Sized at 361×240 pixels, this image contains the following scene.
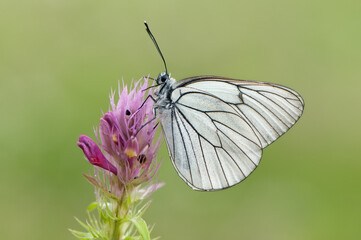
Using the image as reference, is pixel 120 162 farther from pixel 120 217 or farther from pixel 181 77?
pixel 181 77

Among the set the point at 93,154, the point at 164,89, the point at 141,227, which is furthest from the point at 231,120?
the point at 141,227

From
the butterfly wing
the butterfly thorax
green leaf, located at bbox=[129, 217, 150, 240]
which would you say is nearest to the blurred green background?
the butterfly wing

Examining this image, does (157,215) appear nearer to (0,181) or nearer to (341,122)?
(0,181)

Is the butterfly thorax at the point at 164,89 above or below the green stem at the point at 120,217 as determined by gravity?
above

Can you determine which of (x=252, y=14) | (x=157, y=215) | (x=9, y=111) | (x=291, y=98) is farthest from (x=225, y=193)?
(x=252, y=14)

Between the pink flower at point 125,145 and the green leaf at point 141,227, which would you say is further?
the pink flower at point 125,145

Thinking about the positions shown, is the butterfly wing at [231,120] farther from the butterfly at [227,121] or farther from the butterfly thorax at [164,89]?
the butterfly thorax at [164,89]

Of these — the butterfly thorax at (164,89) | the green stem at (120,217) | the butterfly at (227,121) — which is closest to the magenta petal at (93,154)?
the green stem at (120,217)
